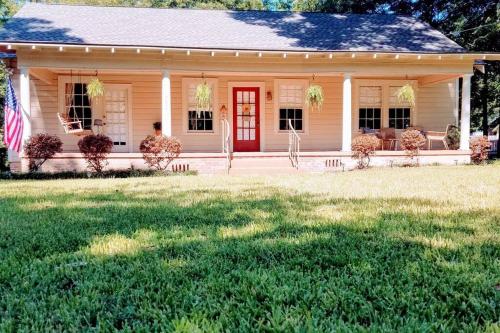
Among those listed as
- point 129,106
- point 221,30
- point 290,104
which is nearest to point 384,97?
point 290,104

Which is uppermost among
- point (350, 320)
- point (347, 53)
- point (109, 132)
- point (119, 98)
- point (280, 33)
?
point (280, 33)

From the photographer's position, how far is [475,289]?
8.02 ft

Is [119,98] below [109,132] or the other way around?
the other way around

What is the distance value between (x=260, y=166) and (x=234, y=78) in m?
3.73

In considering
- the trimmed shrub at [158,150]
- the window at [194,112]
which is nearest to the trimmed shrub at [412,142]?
the window at [194,112]

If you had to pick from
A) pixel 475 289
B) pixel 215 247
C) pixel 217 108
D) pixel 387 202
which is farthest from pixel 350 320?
pixel 217 108

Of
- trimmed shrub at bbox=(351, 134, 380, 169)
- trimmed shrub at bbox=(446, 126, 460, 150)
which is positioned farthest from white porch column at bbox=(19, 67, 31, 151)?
trimmed shrub at bbox=(446, 126, 460, 150)

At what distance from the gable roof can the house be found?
38mm

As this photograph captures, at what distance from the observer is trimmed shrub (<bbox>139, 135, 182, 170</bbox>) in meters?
11.0

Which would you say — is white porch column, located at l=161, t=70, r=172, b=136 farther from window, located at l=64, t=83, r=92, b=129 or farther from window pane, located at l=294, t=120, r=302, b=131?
window pane, located at l=294, t=120, r=302, b=131

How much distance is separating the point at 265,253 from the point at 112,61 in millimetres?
9932

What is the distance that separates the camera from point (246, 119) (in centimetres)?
1458

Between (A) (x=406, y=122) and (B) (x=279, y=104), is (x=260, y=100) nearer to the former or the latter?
(B) (x=279, y=104)

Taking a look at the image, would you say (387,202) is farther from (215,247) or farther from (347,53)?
(347,53)
